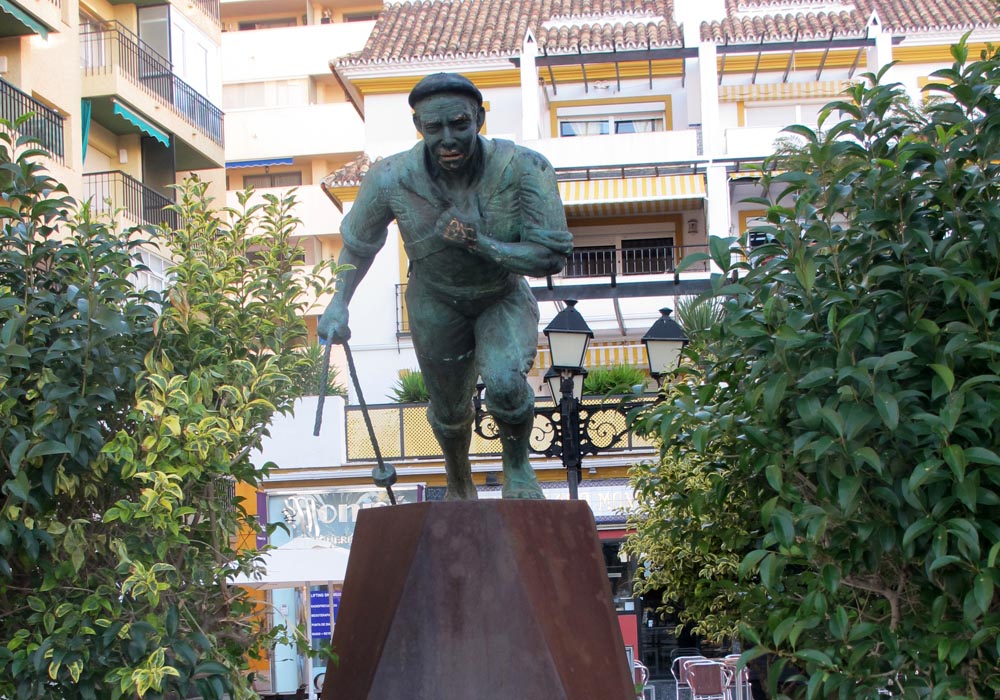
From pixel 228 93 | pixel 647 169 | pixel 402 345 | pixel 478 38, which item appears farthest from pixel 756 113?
pixel 228 93

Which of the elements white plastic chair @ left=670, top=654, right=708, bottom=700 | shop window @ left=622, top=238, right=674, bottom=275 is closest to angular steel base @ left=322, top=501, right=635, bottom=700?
white plastic chair @ left=670, top=654, right=708, bottom=700

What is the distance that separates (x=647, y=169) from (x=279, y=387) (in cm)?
2228

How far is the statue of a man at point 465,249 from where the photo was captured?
17.3ft

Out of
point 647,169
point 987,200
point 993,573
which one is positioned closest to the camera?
point 993,573

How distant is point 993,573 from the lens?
4.63 m

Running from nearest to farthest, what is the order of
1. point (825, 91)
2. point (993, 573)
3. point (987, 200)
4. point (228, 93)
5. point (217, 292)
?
1. point (993, 573)
2. point (987, 200)
3. point (217, 292)
4. point (825, 91)
5. point (228, 93)

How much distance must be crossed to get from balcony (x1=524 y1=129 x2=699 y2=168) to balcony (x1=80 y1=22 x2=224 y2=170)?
671cm

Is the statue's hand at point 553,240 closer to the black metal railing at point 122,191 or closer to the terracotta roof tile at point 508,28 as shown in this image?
the black metal railing at point 122,191

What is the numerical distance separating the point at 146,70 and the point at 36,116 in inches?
223

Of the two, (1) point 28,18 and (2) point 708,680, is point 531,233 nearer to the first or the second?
(2) point 708,680

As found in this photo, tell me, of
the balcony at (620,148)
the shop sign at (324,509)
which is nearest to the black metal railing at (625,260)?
the balcony at (620,148)

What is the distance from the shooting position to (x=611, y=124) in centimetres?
3023

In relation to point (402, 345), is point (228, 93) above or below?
above

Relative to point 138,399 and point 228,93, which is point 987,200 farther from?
point 228,93
